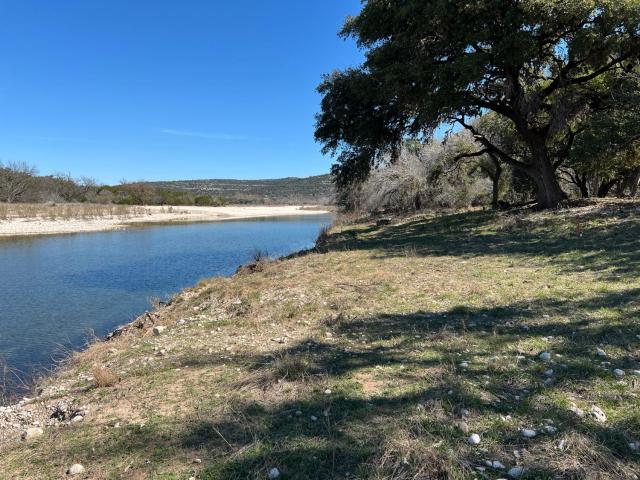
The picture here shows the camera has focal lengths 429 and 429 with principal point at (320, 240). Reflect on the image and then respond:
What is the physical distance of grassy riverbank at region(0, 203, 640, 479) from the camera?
9.66 feet

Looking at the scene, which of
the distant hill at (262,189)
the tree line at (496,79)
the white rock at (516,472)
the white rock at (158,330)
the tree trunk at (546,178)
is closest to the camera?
the white rock at (516,472)

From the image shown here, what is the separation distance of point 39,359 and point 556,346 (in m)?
8.63

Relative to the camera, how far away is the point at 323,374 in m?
4.42

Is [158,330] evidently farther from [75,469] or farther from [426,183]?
[426,183]

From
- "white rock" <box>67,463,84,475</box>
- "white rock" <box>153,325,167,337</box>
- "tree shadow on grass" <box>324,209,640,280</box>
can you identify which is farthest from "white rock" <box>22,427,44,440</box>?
"tree shadow on grass" <box>324,209,640,280</box>

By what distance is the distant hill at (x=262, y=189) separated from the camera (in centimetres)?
11693

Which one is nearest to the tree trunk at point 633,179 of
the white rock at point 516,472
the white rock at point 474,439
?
the white rock at point 474,439

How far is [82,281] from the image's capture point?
16.3 meters

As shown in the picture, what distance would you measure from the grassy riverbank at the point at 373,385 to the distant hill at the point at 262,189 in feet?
335

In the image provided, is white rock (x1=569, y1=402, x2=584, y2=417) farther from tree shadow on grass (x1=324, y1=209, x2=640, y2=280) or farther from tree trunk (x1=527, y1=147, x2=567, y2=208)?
tree trunk (x1=527, y1=147, x2=567, y2=208)

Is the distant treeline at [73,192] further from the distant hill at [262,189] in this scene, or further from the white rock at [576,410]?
the white rock at [576,410]

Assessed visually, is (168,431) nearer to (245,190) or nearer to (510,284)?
(510,284)

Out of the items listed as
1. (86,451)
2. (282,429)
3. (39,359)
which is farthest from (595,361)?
(39,359)

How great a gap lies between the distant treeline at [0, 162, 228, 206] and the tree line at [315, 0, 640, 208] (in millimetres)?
61878
